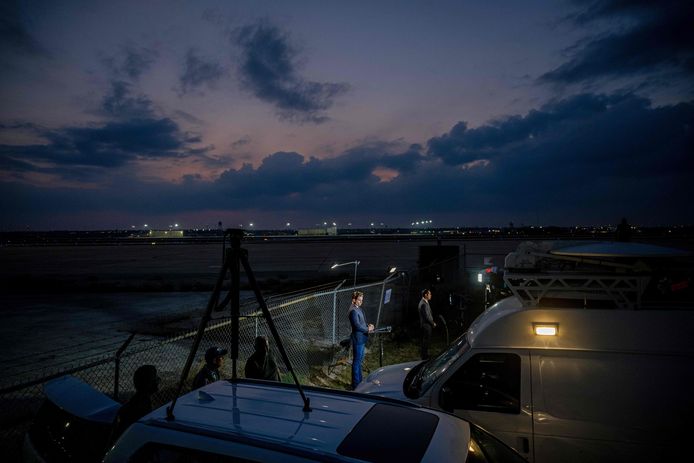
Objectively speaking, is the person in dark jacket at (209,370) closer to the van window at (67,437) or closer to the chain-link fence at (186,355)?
the chain-link fence at (186,355)

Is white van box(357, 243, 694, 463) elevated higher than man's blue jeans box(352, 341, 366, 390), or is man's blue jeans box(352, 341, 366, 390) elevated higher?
white van box(357, 243, 694, 463)

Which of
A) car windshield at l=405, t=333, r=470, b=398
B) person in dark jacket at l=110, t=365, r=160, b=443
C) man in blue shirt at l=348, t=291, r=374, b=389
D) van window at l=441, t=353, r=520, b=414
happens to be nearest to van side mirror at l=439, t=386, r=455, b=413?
van window at l=441, t=353, r=520, b=414

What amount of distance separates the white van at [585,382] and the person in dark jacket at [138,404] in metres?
2.84

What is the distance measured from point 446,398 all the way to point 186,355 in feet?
26.3

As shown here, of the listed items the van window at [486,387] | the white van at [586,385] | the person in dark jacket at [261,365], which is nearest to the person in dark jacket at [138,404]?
the person in dark jacket at [261,365]

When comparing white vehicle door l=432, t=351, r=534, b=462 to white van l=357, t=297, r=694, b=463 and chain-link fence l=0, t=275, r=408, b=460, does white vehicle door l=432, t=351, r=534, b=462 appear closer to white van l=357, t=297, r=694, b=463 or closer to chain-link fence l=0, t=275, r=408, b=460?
white van l=357, t=297, r=694, b=463

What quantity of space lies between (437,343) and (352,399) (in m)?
8.69

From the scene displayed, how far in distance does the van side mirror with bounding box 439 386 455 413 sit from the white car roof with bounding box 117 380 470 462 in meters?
1.60

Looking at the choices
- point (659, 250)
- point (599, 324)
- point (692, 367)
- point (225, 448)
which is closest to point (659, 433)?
point (692, 367)

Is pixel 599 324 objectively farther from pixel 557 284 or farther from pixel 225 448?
pixel 225 448

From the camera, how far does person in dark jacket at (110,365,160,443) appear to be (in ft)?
10.6

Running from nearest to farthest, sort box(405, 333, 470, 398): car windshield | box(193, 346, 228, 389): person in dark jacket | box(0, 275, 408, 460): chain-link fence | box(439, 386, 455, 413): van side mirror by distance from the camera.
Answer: box(439, 386, 455, 413): van side mirror → box(405, 333, 470, 398): car windshield → box(193, 346, 228, 389): person in dark jacket → box(0, 275, 408, 460): chain-link fence

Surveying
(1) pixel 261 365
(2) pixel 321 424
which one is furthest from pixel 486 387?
(1) pixel 261 365

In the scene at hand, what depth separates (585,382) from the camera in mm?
3844
